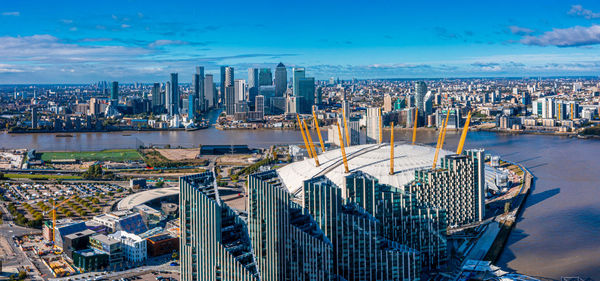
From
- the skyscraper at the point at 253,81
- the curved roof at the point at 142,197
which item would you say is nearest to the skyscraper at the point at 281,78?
the skyscraper at the point at 253,81

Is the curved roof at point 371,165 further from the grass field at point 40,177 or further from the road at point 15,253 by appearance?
the grass field at point 40,177

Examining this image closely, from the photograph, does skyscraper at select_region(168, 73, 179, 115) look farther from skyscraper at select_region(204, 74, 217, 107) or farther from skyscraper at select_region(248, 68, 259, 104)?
skyscraper at select_region(248, 68, 259, 104)

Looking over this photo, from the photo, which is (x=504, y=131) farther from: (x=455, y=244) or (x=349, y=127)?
(x=455, y=244)

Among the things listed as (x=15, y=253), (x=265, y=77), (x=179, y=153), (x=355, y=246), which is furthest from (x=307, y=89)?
(x=355, y=246)

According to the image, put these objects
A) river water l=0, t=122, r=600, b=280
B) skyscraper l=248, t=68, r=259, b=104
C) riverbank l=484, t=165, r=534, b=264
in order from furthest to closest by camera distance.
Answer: skyscraper l=248, t=68, r=259, b=104
riverbank l=484, t=165, r=534, b=264
river water l=0, t=122, r=600, b=280

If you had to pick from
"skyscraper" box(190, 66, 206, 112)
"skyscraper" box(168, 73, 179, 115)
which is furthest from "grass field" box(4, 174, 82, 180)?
"skyscraper" box(190, 66, 206, 112)

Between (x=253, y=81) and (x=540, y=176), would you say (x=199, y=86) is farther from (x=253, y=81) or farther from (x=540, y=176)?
(x=540, y=176)
